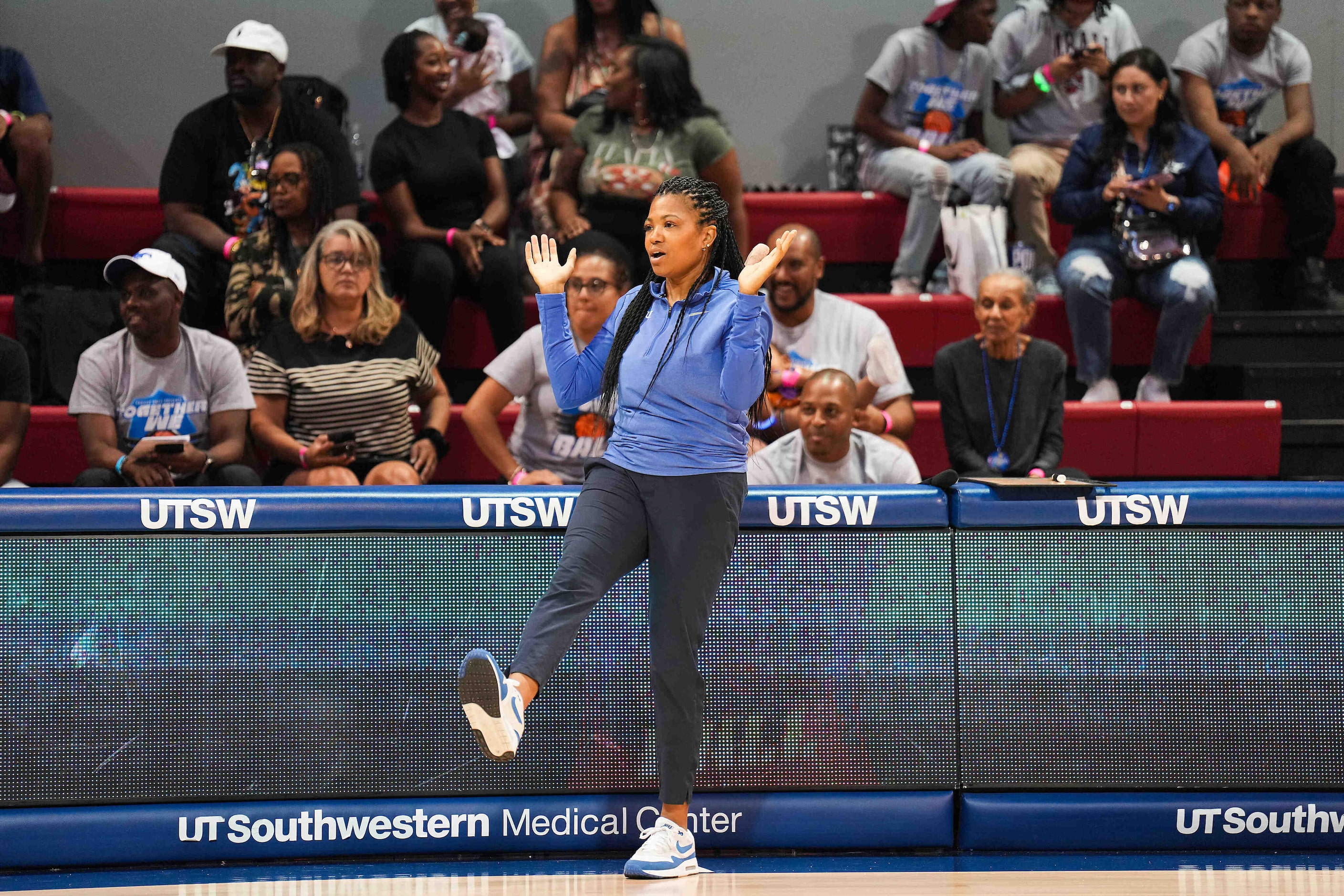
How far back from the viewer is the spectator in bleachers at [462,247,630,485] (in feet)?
14.7

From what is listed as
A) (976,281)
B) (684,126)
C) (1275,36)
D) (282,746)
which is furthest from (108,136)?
(1275,36)

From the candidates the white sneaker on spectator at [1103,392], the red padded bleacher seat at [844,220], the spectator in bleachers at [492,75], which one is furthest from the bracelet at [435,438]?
the white sneaker on spectator at [1103,392]

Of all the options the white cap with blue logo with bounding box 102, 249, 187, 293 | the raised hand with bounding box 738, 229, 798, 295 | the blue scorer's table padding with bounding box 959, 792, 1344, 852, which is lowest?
the blue scorer's table padding with bounding box 959, 792, 1344, 852

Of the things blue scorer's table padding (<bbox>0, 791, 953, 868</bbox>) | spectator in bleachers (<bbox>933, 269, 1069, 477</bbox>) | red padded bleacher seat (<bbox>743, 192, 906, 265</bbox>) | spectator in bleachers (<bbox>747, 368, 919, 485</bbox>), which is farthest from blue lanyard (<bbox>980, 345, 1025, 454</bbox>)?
blue scorer's table padding (<bbox>0, 791, 953, 868</bbox>)

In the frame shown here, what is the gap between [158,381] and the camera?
455cm

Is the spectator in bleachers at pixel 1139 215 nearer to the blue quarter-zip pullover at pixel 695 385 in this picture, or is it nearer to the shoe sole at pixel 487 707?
the blue quarter-zip pullover at pixel 695 385

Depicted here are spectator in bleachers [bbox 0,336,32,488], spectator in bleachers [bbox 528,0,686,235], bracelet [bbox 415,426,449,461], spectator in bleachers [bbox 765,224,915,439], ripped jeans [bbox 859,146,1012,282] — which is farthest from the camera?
spectator in bleachers [bbox 528,0,686,235]

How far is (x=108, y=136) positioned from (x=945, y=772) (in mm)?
6193

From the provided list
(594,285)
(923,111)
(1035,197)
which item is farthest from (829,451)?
(923,111)

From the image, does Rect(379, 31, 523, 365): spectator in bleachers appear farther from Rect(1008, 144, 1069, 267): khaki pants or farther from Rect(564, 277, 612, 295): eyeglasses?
Rect(1008, 144, 1069, 267): khaki pants

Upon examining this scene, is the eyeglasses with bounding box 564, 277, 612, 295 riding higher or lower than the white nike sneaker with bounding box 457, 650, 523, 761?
higher

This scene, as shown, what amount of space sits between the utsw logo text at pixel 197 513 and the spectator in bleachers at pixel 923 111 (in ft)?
12.5

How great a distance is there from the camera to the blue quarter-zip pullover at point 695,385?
9.43 ft

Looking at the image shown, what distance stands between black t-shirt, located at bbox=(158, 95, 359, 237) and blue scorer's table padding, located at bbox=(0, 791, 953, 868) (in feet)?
9.84
